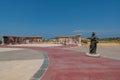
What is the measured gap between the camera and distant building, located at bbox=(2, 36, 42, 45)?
27.7 m

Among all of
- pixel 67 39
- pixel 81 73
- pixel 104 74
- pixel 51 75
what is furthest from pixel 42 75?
pixel 67 39

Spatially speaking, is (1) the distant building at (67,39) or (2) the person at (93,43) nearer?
(2) the person at (93,43)

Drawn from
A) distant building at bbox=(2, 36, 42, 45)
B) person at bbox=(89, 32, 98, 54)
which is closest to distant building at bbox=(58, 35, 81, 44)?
distant building at bbox=(2, 36, 42, 45)

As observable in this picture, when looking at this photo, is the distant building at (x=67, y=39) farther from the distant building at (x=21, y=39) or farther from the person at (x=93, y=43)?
the person at (x=93, y=43)

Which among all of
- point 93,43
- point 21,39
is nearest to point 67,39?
point 21,39

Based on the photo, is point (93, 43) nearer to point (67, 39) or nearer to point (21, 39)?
point (67, 39)

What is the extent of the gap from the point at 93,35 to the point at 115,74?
703 cm

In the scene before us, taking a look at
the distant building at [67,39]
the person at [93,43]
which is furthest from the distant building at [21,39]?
the person at [93,43]

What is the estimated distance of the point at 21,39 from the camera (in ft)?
95.3

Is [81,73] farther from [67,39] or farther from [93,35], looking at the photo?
[67,39]

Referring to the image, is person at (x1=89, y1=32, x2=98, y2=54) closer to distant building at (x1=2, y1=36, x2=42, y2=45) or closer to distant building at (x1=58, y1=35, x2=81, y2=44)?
distant building at (x1=58, y1=35, x2=81, y2=44)

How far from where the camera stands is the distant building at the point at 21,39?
91.0ft

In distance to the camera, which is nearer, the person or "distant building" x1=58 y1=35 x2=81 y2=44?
the person

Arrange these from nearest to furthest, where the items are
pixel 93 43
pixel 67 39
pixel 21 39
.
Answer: pixel 93 43 → pixel 67 39 → pixel 21 39
